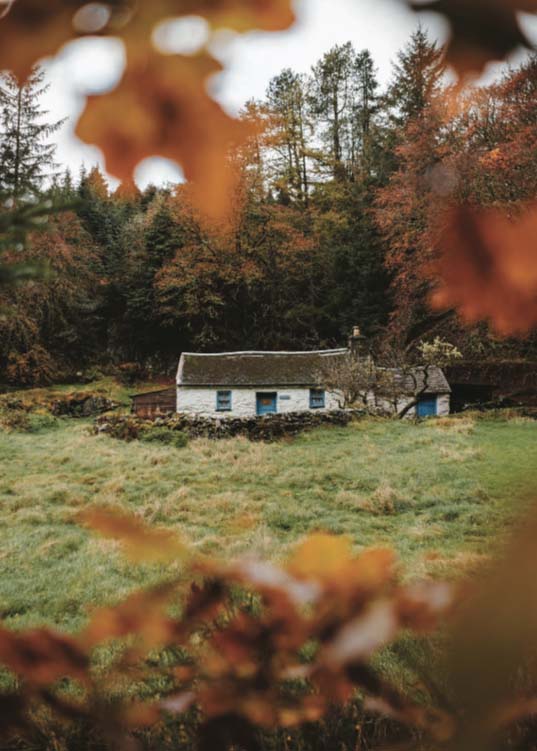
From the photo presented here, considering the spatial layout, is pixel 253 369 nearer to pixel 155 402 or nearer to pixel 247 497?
pixel 155 402

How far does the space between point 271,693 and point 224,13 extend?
1.01 m

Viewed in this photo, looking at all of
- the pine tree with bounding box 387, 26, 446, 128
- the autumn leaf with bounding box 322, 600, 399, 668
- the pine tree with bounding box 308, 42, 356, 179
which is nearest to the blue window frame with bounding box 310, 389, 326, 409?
the pine tree with bounding box 308, 42, 356, 179

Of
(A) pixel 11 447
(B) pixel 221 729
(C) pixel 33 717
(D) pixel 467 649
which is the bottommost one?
(A) pixel 11 447

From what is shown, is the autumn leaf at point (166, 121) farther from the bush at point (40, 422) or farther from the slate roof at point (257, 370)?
the slate roof at point (257, 370)

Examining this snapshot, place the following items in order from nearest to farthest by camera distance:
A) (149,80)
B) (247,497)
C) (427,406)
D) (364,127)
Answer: (149,80), (364,127), (247,497), (427,406)

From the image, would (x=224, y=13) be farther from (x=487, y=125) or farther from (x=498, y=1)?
(x=487, y=125)

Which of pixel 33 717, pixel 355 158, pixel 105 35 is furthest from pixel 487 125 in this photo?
pixel 33 717

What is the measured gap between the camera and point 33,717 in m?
1.27

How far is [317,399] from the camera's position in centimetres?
1359

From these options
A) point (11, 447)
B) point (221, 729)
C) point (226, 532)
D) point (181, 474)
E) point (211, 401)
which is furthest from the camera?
point (211, 401)

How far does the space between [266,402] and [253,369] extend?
1.15 m

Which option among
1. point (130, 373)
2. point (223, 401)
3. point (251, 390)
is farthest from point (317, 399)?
point (130, 373)

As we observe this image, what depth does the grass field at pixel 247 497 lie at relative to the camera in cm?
286

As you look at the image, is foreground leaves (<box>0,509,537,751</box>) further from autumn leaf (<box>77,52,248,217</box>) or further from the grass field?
autumn leaf (<box>77,52,248,217</box>)
